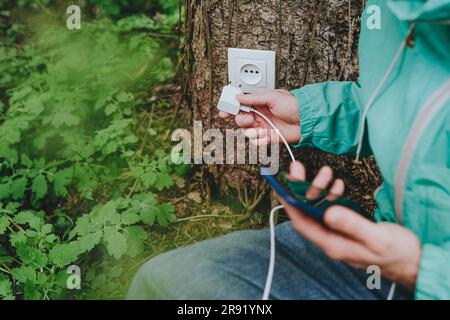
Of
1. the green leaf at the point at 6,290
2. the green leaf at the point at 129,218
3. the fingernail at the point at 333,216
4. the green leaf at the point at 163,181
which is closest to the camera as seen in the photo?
the fingernail at the point at 333,216

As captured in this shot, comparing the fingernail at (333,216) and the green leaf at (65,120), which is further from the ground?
the green leaf at (65,120)

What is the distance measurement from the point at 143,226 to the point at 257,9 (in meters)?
0.94

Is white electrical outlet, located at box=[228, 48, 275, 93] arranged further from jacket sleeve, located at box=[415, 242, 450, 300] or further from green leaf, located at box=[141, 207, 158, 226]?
jacket sleeve, located at box=[415, 242, 450, 300]

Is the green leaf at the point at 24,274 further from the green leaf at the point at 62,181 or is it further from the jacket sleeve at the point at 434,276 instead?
the jacket sleeve at the point at 434,276

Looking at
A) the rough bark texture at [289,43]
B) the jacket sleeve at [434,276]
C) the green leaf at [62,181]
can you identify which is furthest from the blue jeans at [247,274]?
the green leaf at [62,181]

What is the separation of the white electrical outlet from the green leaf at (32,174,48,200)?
3.06 feet

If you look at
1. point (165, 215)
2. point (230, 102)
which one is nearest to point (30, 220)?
point (165, 215)

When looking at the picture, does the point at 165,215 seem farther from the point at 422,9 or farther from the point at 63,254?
the point at 422,9

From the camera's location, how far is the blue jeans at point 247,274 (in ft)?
3.53

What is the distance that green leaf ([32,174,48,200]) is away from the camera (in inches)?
77.1

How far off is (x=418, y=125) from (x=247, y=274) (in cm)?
51

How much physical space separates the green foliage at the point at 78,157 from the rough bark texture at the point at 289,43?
46 cm
